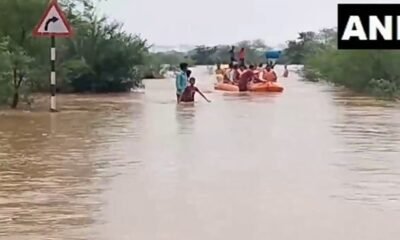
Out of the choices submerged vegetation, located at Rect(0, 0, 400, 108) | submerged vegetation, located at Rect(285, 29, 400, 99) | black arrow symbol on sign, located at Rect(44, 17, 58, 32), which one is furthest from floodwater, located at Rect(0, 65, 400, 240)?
submerged vegetation, located at Rect(285, 29, 400, 99)

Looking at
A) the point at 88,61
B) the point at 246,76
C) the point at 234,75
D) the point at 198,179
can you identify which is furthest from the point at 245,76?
the point at 198,179

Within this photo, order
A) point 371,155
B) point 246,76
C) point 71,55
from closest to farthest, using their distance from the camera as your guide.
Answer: point 371,155 < point 71,55 < point 246,76

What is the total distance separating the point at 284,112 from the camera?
25484mm

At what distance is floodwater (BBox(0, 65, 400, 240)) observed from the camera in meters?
8.56

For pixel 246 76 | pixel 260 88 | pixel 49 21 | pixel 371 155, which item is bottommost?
pixel 371 155

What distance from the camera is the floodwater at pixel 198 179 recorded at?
8.56 meters

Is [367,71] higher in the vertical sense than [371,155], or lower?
higher

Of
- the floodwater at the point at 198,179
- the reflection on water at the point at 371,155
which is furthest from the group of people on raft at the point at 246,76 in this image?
the floodwater at the point at 198,179

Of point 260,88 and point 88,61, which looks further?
point 260,88

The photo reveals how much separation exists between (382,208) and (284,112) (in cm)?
1593

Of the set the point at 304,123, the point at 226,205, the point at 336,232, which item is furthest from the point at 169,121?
the point at 336,232

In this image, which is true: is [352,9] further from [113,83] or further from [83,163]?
[113,83]

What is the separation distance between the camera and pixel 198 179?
1150 cm

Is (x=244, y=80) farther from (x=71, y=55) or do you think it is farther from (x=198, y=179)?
(x=198, y=179)
